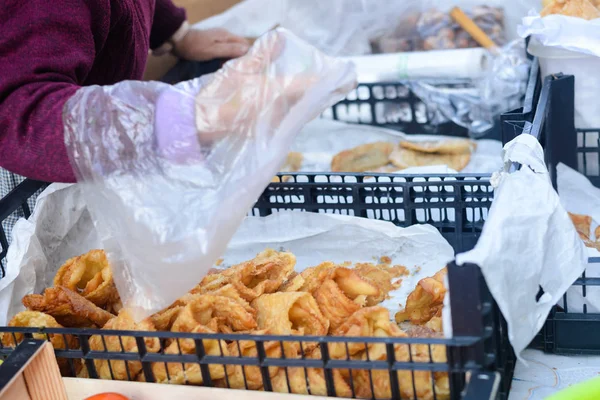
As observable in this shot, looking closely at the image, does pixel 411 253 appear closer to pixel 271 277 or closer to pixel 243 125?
pixel 271 277

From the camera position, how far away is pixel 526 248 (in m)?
0.97

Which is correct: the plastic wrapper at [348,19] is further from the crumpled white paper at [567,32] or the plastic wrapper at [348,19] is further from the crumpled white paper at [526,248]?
the crumpled white paper at [526,248]

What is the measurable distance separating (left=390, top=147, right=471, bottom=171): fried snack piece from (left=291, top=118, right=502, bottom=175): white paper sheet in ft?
0.19

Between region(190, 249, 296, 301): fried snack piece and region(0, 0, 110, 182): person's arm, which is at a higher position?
region(0, 0, 110, 182): person's arm

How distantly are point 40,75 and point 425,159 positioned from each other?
119 cm

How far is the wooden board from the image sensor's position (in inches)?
38.4

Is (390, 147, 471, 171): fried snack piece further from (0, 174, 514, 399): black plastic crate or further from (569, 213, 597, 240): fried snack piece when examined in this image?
(0, 174, 514, 399): black plastic crate

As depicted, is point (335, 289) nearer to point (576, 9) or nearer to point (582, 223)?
point (582, 223)

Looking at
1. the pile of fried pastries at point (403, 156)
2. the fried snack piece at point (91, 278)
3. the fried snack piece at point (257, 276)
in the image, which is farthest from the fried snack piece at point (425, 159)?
the fried snack piece at point (91, 278)

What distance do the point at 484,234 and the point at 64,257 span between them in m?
0.85

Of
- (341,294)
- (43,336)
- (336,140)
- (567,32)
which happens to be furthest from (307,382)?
(336,140)

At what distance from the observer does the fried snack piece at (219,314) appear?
1.09 metres

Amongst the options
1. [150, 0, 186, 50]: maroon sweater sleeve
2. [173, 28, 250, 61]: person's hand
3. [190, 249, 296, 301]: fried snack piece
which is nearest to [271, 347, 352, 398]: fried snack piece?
[190, 249, 296, 301]: fried snack piece

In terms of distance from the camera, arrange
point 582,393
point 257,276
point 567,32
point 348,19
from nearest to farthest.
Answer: point 582,393
point 257,276
point 567,32
point 348,19
